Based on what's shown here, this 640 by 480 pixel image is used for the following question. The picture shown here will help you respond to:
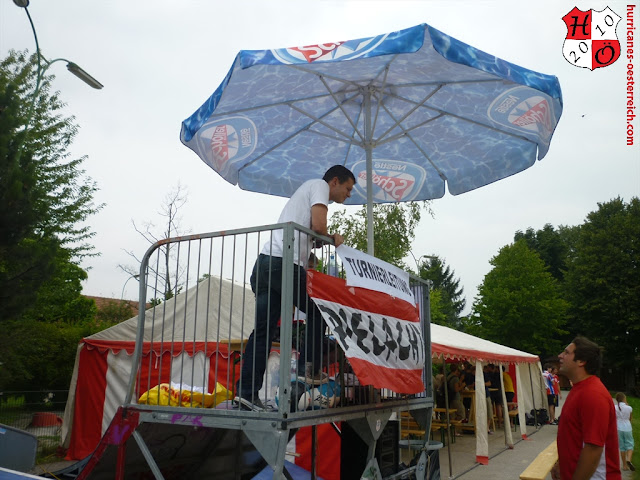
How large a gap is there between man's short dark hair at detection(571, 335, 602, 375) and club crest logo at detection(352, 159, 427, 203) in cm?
370

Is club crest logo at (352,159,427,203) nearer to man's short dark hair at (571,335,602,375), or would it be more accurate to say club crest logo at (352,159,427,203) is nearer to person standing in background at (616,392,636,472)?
man's short dark hair at (571,335,602,375)

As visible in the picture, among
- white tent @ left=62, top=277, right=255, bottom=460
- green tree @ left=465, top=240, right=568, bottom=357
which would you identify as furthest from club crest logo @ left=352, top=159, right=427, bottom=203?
green tree @ left=465, top=240, right=568, bottom=357

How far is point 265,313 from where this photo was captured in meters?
3.90

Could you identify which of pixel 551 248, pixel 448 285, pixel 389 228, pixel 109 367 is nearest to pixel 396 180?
pixel 109 367

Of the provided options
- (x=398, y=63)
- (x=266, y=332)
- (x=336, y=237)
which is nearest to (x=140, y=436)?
(x=266, y=332)

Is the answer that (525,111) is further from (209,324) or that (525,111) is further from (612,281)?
(612,281)

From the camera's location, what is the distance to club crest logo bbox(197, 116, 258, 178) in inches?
254

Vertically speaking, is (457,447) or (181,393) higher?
(181,393)

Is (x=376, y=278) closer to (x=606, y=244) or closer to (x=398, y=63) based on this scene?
(x=398, y=63)

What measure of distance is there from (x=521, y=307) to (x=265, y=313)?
156 ft

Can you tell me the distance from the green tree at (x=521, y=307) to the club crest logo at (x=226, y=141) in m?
44.6

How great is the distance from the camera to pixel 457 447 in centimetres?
1414

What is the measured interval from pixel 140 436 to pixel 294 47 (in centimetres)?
334

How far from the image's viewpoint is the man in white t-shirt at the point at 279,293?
12.2 feet
